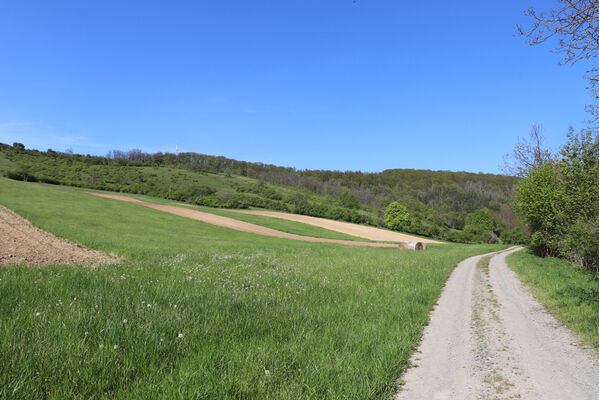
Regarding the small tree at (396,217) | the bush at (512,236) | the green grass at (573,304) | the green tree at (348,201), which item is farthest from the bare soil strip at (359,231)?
the green tree at (348,201)

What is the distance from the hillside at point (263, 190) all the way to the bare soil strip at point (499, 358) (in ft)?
121

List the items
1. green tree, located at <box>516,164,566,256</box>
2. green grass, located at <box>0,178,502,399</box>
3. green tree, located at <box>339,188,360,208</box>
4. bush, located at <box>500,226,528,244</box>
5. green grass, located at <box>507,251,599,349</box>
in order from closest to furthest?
green grass, located at <box>0,178,502,399</box>
green grass, located at <box>507,251,599,349</box>
green tree, located at <box>516,164,566,256</box>
bush, located at <box>500,226,528,244</box>
green tree, located at <box>339,188,360,208</box>

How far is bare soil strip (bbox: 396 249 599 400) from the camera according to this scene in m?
4.36

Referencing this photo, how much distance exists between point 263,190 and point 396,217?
5229 centimetres

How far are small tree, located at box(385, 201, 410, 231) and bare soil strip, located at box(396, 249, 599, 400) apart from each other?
321 feet

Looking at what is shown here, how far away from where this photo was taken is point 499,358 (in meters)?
5.50

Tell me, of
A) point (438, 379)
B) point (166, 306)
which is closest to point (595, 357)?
point (438, 379)

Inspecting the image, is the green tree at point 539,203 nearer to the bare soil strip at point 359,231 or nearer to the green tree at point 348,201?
the bare soil strip at point 359,231

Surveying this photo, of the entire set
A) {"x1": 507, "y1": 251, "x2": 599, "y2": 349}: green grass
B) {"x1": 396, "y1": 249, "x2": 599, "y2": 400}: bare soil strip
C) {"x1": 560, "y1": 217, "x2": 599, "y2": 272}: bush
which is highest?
{"x1": 560, "y1": 217, "x2": 599, "y2": 272}: bush

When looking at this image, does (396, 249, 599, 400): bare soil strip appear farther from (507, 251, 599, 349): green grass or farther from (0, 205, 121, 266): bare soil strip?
(0, 205, 121, 266): bare soil strip

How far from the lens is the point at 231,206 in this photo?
3231 inches

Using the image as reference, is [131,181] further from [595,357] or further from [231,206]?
[595,357]

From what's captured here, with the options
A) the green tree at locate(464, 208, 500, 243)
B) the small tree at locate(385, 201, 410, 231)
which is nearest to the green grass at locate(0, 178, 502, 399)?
the small tree at locate(385, 201, 410, 231)

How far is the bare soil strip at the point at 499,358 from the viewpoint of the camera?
436 cm
